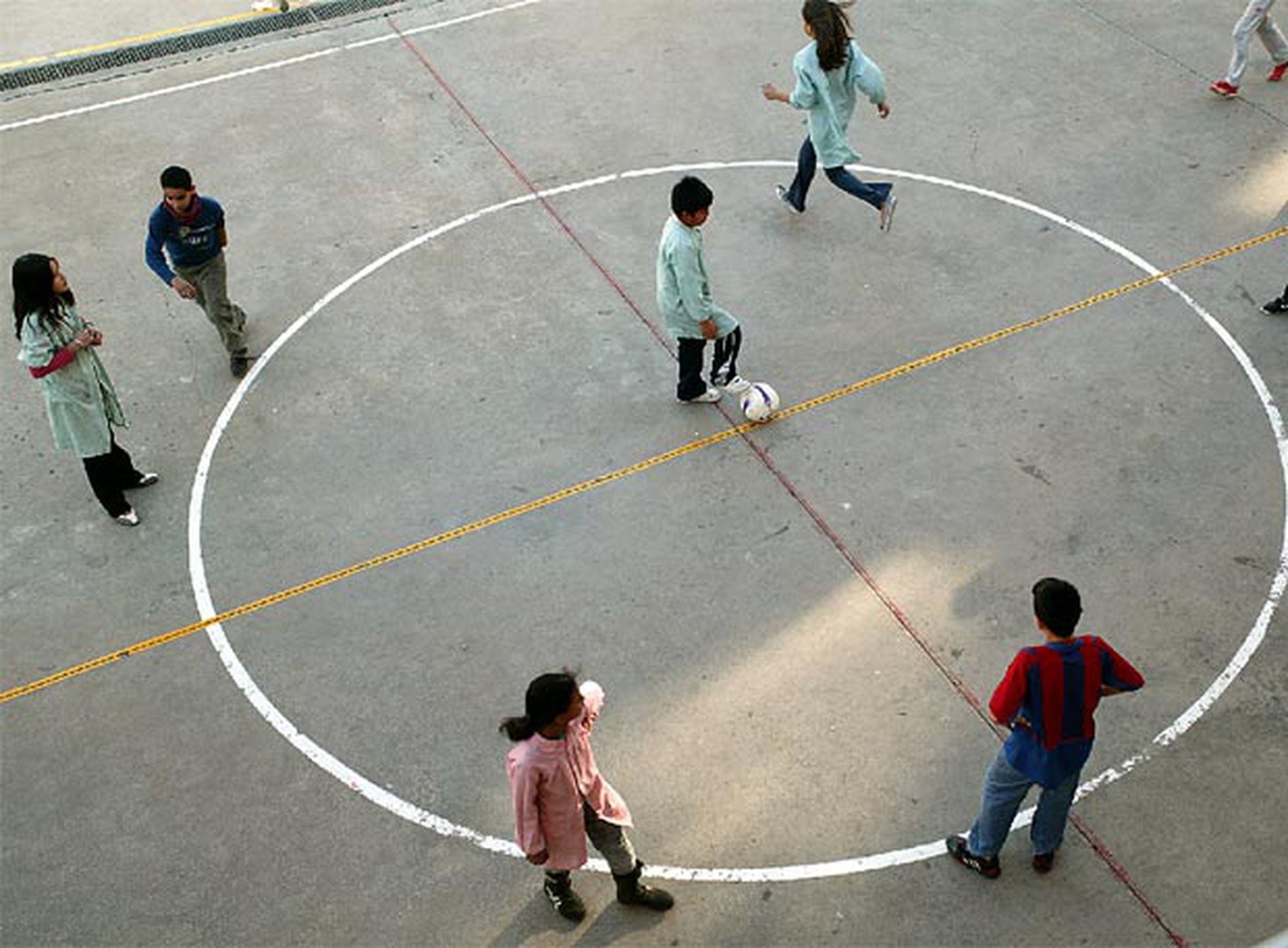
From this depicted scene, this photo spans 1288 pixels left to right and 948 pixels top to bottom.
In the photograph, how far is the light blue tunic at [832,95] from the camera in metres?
8.30

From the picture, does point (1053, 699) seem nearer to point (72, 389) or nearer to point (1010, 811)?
point (1010, 811)

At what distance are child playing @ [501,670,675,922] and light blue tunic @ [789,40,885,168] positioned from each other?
16.6 ft

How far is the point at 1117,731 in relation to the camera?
19.0 feet

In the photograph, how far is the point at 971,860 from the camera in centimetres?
525

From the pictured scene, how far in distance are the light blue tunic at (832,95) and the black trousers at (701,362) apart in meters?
1.76

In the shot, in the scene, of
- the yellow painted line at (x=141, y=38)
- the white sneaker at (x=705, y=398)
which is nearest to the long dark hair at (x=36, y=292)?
the white sneaker at (x=705, y=398)

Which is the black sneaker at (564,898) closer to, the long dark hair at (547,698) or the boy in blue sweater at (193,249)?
the long dark hair at (547,698)

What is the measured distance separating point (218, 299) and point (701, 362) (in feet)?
9.72

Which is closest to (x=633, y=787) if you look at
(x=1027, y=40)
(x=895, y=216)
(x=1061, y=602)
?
(x=1061, y=602)

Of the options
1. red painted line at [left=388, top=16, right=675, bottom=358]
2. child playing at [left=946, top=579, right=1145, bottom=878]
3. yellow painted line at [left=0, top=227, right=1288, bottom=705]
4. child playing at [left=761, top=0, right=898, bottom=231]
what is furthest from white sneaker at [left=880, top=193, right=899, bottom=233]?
child playing at [left=946, top=579, right=1145, bottom=878]

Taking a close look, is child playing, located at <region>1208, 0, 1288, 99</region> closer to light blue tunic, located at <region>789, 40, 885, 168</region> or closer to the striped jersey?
light blue tunic, located at <region>789, 40, 885, 168</region>

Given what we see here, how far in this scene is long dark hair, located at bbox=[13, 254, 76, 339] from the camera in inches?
241

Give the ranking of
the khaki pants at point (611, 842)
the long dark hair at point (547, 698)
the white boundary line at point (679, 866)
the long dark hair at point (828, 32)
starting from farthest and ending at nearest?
the long dark hair at point (828, 32) → the white boundary line at point (679, 866) → the khaki pants at point (611, 842) → the long dark hair at point (547, 698)

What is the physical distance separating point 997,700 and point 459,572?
307 centimetres
